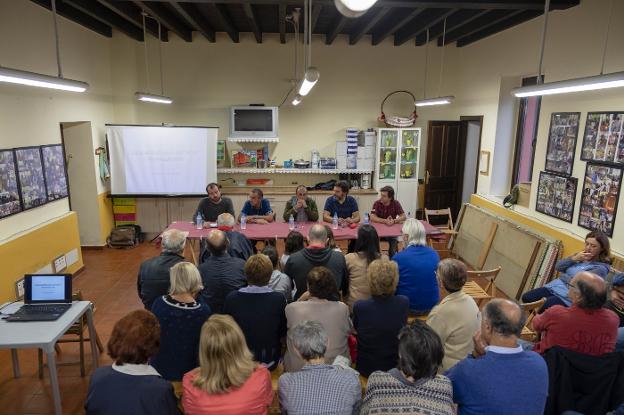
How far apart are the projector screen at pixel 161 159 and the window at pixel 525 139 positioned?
5.68 meters

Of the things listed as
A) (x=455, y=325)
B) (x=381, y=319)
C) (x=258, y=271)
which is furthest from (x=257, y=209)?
(x=455, y=325)

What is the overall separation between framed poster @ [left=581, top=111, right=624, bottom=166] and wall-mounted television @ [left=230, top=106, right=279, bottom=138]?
211 inches

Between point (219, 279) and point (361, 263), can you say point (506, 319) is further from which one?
point (219, 279)

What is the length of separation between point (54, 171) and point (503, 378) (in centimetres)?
636

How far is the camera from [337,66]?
8750 mm

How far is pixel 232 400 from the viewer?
78.2 inches

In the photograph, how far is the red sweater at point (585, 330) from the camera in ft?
8.89

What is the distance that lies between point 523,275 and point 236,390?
191 inches

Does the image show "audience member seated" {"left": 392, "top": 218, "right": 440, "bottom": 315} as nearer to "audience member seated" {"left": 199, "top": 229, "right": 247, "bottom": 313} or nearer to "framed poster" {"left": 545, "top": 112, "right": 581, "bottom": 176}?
"audience member seated" {"left": 199, "top": 229, "right": 247, "bottom": 313}

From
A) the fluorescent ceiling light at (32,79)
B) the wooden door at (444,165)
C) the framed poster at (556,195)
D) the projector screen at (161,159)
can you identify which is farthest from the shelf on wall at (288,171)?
the fluorescent ceiling light at (32,79)

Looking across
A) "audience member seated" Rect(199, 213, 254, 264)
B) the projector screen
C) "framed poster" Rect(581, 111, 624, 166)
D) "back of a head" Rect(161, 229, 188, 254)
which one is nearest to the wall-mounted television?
the projector screen

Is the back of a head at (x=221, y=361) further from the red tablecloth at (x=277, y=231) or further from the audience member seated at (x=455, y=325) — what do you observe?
the red tablecloth at (x=277, y=231)

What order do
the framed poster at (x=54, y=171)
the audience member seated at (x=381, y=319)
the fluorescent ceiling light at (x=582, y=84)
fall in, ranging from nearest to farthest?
the audience member seated at (x=381, y=319) → the fluorescent ceiling light at (x=582, y=84) → the framed poster at (x=54, y=171)

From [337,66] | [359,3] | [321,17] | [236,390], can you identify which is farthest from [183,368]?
[337,66]
